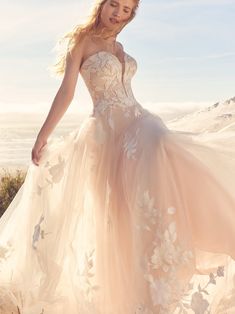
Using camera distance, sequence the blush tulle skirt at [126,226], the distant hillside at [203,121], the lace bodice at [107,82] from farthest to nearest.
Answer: the distant hillside at [203,121], the lace bodice at [107,82], the blush tulle skirt at [126,226]

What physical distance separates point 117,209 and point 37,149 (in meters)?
0.83

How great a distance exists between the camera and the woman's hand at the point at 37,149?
5.59m

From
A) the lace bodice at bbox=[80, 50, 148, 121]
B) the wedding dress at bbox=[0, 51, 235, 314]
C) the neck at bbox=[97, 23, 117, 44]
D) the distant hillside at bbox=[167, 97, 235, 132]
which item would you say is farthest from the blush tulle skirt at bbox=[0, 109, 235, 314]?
the distant hillside at bbox=[167, 97, 235, 132]

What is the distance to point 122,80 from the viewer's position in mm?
5637

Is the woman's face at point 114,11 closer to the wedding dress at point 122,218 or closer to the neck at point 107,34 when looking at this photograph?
the neck at point 107,34

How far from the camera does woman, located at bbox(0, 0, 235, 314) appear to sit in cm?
502

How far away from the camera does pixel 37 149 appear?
5.64 meters

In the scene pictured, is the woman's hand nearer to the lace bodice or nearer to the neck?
the lace bodice

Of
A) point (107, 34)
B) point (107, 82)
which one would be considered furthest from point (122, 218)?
point (107, 34)

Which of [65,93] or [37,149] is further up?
[65,93]

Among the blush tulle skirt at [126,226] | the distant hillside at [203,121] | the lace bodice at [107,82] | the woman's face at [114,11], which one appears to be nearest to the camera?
the blush tulle skirt at [126,226]

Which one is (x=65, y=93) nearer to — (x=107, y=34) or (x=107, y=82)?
(x=107, y=82)

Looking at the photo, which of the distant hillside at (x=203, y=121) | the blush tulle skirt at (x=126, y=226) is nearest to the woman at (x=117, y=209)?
the blush tulle skirt at (x=126, y=226)

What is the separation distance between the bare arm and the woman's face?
0.97 ft
